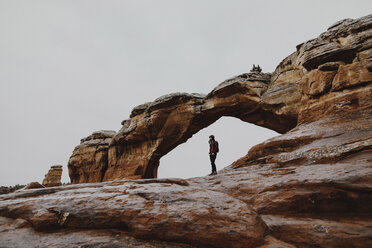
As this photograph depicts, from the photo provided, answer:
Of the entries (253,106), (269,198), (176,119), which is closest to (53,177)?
(176,119)

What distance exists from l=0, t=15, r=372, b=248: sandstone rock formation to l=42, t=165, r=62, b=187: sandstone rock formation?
33.6 meters

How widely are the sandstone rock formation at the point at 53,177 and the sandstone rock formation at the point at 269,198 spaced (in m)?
33.6

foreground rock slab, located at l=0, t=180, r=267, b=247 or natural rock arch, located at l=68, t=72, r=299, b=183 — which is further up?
natural rock arch, located at l=68, t=72, r=299, b=183

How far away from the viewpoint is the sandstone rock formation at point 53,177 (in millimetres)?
35375

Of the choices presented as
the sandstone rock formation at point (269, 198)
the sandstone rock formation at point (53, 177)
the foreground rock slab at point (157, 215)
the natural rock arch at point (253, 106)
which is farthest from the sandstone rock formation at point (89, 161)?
the foreground rock slab at point (157, 215)

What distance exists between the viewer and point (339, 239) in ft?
12.4

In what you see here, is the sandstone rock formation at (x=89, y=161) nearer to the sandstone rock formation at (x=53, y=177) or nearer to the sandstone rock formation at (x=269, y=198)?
the sandstone rock formation at (x=53, y=177)

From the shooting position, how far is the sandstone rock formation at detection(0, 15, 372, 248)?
4.10m

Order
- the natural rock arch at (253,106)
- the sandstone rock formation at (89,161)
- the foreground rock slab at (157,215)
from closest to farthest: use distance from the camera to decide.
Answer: the foreground rock slab at (157,215) → the natural rock arch at (253,106) → the sandstone rock formation at (89,161)

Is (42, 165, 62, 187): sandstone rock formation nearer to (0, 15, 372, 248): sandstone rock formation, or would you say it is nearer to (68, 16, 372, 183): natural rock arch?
(68, 16, 372, 183): natural rock arch

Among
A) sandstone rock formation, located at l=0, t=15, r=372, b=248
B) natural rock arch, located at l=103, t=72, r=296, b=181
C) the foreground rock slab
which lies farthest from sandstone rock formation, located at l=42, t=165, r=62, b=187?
the foreground rock slab

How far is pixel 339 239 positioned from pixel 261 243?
4.34 ft

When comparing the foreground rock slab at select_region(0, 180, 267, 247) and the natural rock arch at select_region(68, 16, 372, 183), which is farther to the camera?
the natural rock arch at select_region(68, 16, 372, 183)

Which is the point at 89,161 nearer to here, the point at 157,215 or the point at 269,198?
the point at 157,215
